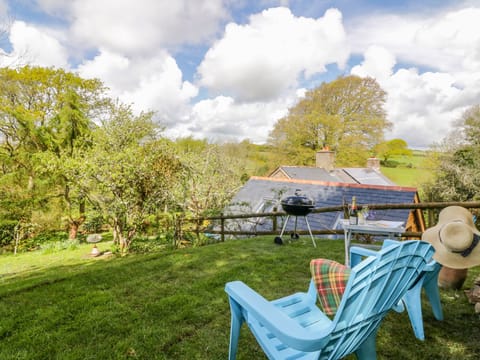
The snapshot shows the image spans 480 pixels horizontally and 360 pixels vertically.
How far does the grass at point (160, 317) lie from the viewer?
1.88 m

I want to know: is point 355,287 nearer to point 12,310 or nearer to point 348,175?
point 12,310

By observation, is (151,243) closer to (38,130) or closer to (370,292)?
(370,292)

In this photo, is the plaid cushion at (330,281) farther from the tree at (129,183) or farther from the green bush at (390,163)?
the green bush at (390,163)

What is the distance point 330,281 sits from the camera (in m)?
1.57

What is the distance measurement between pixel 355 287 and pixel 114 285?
300cm

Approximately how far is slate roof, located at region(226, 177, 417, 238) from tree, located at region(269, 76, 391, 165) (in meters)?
8.82

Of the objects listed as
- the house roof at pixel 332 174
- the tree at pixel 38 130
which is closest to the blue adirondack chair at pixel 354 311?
the tree at pixel 38 130

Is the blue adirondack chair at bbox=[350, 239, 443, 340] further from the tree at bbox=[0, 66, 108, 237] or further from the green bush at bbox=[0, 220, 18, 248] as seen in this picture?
the green bush at bbox=[0, 220, 18, 248]

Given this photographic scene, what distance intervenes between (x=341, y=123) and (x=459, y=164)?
311 inches

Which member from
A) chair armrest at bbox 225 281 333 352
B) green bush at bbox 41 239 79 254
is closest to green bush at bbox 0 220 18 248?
green bush at bbox 41 239 79 254

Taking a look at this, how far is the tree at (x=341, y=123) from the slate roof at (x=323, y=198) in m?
8.82

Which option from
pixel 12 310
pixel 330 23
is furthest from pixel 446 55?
pixel 12 310

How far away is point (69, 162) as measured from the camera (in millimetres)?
6121

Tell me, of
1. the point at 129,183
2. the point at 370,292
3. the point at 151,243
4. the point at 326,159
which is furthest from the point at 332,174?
the point at 370,292
